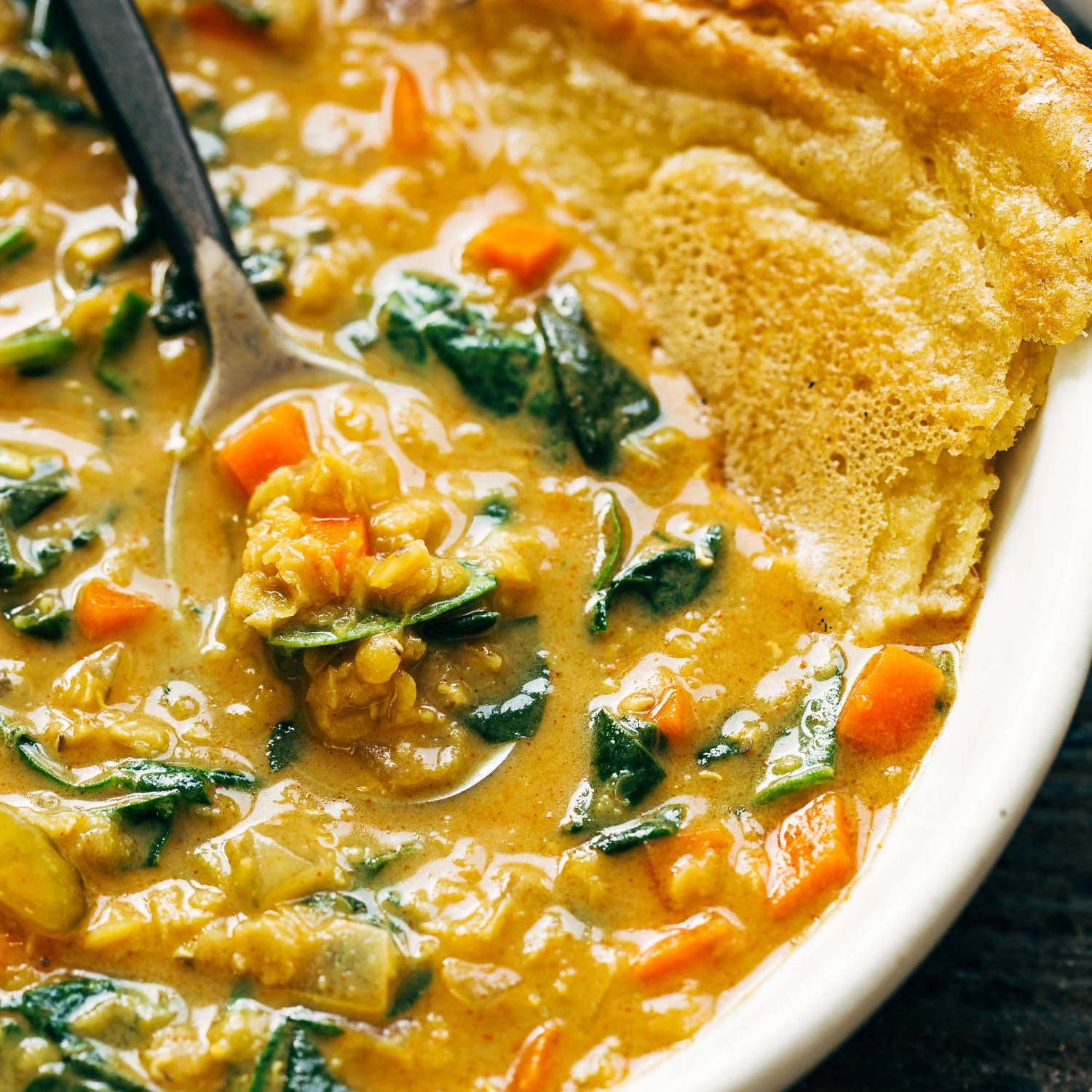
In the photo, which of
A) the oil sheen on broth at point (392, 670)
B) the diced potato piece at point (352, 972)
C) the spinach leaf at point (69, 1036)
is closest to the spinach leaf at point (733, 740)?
the oil sheen on broth at point (392, 670)

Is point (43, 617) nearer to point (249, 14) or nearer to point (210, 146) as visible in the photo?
point (210, 146)

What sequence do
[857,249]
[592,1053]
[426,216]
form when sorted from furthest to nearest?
[426,216], [857,249], [592,1053]

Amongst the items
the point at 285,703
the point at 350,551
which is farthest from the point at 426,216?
the point at 285,703

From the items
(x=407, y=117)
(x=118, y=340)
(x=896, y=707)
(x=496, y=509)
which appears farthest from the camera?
(x=407, y=117)

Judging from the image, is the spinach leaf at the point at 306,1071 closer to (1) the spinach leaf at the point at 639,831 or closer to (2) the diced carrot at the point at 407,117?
(1) the spinach leaf at the point at 639,831

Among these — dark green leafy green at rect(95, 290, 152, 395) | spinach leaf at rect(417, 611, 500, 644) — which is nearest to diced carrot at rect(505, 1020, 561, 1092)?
spinach leaf at rect(417, 611, 500, 644)

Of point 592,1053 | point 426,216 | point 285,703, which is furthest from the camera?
point 426,216

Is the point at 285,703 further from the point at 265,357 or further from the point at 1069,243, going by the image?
the point at 1069,243

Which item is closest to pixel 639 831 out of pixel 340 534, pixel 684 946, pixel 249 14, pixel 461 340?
pixel 684 946
